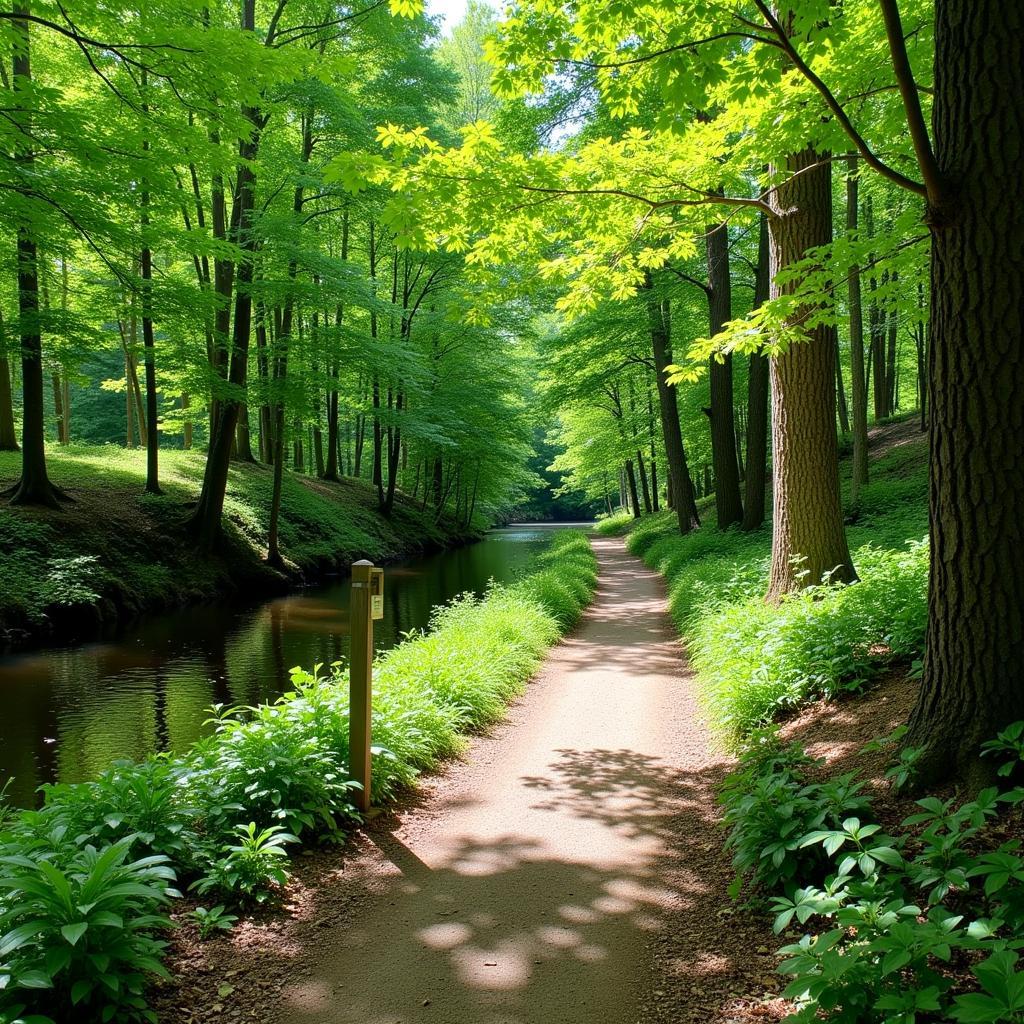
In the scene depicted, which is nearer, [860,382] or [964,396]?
[964,396]

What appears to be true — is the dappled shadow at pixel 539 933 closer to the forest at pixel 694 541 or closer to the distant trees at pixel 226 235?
the forest at pixel 694 541

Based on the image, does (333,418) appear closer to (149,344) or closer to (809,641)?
(149,344)

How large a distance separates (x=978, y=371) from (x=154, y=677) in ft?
30.6

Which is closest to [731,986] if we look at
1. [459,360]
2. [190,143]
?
[190,143]

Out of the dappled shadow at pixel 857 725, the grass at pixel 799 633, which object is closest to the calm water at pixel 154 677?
the grass at pixel 799 633

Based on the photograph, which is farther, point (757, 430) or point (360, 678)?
point (757, 430)

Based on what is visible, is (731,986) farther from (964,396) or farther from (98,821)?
(98,821)

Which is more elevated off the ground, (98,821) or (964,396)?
(964,396)

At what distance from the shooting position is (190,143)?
770cm

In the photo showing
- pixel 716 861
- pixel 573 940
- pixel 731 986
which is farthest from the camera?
pixel 716 861

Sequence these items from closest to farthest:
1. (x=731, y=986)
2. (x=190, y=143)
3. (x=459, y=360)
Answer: (x=731, y=986) → (x=190, y=143) → (x=459, y=360)

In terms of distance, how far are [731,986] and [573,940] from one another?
0.69 meters

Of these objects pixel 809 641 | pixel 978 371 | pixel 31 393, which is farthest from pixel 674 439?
pixel 978 371

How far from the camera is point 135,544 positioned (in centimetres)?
1416
